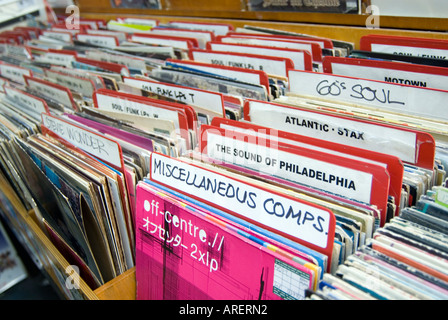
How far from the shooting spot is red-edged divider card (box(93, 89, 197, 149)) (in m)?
1.13

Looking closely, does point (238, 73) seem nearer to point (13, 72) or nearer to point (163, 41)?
point (163, 41)

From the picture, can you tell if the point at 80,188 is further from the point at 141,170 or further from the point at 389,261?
the point at 389,261

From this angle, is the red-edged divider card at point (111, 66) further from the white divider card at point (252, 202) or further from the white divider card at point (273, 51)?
the white divider card at point (252, 202)

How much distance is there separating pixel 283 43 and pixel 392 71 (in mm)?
506

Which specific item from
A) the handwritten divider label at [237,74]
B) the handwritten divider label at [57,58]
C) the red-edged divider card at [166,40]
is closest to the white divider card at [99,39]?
the red-edged divider card at [166,40]

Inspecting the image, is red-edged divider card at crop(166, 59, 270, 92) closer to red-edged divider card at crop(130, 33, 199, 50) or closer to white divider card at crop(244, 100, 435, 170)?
white divider card at crop(244, 100, 435, 170)

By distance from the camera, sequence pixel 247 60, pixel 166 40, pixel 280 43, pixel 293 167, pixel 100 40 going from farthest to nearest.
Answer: pixel 100 40 → pixel 166 40 → pixel 280 43 → pixel 247 60 → pixel 293 167

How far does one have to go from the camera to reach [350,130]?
0.91 m

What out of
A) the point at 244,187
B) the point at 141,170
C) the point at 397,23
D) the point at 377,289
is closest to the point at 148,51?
the point at 141,170

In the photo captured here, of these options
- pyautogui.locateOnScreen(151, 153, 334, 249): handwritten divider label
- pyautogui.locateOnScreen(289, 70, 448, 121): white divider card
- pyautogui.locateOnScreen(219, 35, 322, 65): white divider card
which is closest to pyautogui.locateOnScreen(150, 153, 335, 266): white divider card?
pyautogui.locateOnScreen(151, 153, 334, 249): handwritten divider label

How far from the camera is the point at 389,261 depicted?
65 centimetres

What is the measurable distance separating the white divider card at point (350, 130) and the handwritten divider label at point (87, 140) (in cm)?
37

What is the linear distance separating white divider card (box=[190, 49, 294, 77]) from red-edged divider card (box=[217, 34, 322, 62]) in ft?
0.32

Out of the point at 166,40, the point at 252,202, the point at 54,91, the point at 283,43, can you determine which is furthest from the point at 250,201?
the point at 166,40
